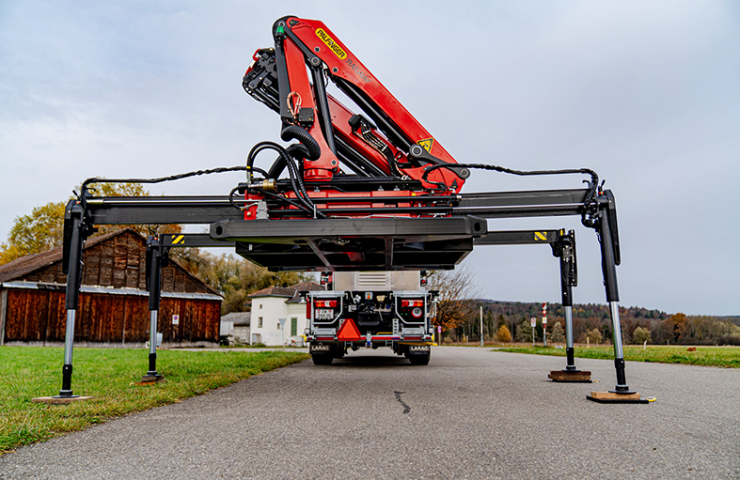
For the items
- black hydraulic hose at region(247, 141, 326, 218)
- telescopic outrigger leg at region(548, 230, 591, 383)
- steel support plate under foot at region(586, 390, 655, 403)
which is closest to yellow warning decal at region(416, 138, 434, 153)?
black hydraulic hose at region(247, 141, 326, 218)

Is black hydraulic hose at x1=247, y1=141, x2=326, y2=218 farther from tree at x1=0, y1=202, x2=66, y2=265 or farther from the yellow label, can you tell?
tree at x1=0, y1=202, x2=66, y2=265

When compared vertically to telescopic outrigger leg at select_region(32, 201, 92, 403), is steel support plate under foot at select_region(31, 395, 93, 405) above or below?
below

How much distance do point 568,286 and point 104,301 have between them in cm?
3020

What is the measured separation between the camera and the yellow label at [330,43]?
6527 mm

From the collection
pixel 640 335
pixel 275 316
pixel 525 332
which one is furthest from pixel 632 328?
pixel 275 316

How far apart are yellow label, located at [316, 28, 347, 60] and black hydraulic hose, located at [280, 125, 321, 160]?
1248 millimetres

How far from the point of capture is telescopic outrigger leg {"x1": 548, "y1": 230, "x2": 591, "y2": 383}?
821 centimetres

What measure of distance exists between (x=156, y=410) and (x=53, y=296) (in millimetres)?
29087

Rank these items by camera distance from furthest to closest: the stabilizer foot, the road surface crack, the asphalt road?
the stabilizer foot → the road surface crack → the asphalt road

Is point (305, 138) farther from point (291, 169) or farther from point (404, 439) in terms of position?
point (404, 439)

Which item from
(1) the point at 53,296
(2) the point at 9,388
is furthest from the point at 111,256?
(2) the point at 9,388

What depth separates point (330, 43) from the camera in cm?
656

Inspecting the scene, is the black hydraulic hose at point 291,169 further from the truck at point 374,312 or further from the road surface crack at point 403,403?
the truck at point 374,312

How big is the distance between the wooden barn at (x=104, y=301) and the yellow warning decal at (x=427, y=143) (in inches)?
1137
